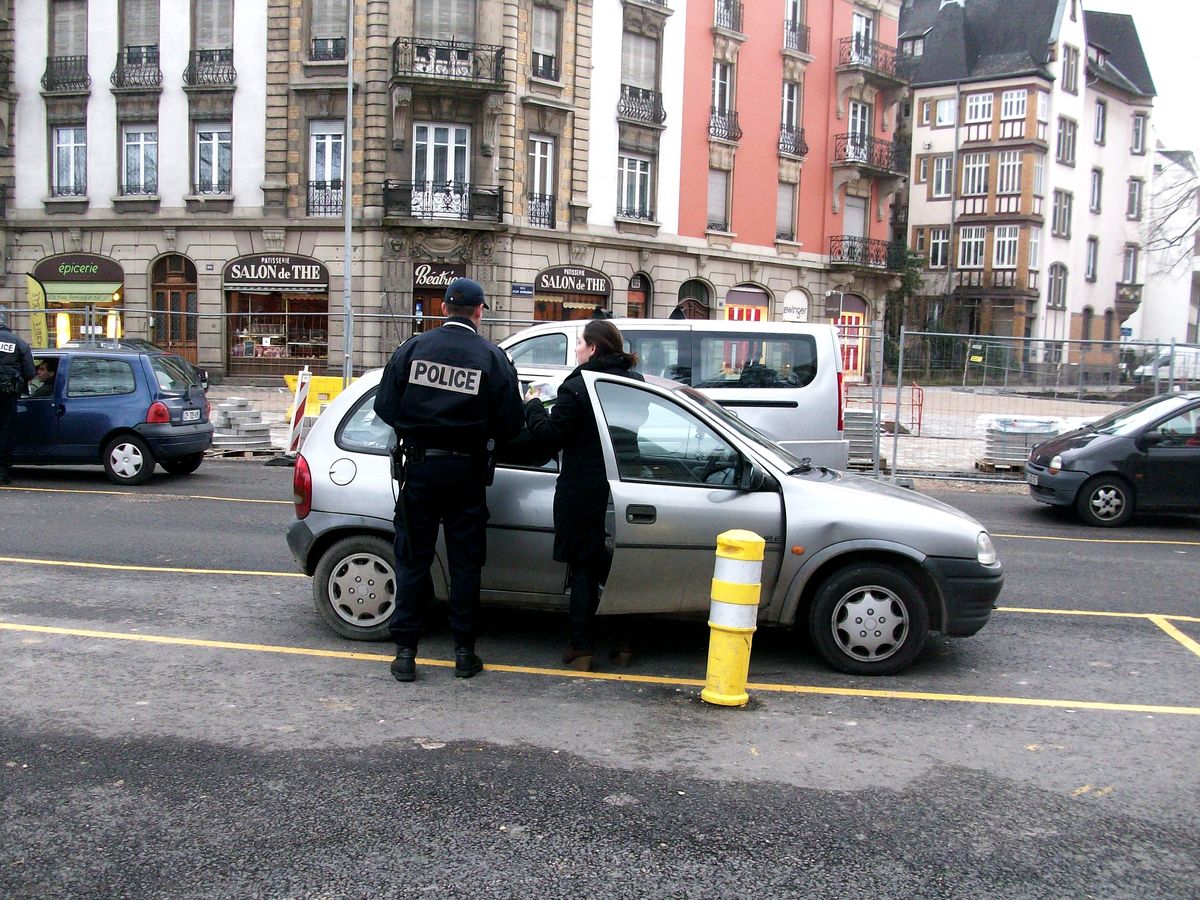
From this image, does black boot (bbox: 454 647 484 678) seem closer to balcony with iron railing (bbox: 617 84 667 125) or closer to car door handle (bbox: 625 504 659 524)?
car door handle (bbox: 625 504 659 524)

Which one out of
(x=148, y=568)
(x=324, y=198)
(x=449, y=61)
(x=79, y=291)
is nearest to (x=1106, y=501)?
(x=148, y=568)

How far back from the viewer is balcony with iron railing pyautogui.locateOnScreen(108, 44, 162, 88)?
3088 centimetres

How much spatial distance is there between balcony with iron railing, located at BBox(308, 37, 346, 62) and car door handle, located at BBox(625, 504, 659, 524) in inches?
1078

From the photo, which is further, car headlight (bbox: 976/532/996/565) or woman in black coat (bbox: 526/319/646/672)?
car headlight (bbox: 976/532/996/565)

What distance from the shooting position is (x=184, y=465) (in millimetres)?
13953

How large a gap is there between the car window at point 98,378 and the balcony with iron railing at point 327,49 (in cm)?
1961

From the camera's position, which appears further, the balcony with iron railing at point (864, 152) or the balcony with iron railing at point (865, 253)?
the balcony with iron railing at point (865, 253)

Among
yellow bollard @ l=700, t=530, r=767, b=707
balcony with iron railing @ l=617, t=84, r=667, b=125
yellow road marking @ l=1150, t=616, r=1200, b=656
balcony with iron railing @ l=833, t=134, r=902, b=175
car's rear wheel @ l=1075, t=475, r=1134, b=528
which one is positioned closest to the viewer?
yellow bollard @ l=700, t=530, r=767, b=707

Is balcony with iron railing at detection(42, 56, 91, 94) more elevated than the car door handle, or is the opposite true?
balcony with iron railing at detection(42, 56, 91, 94)

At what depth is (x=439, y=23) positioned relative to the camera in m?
30.0

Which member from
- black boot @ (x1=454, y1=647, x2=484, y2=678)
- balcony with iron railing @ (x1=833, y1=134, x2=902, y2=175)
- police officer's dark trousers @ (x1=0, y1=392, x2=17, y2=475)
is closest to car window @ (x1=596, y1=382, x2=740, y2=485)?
black boot @ (x1=454, y1=647, x2=484, y2=678)

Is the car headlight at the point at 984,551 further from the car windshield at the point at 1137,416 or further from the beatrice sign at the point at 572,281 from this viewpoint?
the beatrice sign at the point at 572,281

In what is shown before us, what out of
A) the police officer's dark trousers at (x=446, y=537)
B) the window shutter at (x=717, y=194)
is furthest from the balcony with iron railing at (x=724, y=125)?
the police officer's dark trousers at (x=446, y=537)

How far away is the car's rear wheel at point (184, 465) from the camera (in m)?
13.8
